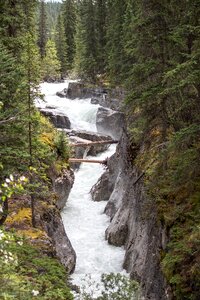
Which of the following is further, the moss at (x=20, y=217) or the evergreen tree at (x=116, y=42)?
the evergreen tree at (x=116, y=42)

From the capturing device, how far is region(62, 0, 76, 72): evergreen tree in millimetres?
69250

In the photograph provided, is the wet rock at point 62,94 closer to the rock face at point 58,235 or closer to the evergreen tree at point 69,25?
the evergreen tree at point 69,25

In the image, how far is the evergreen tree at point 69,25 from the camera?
69.2 metres

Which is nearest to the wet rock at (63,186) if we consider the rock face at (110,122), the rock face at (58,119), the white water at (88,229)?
the white water at (88,229)

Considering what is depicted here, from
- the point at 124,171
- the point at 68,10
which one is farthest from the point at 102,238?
the point at 68,10

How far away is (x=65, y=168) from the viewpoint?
76.4ft

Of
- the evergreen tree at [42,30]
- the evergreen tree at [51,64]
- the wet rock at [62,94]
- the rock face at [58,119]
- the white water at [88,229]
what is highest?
the evergreen tree at [42,30]

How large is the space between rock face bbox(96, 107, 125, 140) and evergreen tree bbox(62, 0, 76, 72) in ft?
108

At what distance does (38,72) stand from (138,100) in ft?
13.7

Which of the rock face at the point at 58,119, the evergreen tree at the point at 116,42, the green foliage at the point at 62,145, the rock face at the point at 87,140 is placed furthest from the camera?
→ the evergreen tree at the point at 116,42

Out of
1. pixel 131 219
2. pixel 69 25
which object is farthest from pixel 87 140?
pixel 69 25

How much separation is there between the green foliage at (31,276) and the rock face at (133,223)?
353 cm

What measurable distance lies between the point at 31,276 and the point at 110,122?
29025mm

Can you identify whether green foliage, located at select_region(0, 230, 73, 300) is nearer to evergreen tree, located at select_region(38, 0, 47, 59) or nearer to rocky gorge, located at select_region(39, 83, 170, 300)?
rocky gorge, located at select_region(39, 83, 170, 300)
